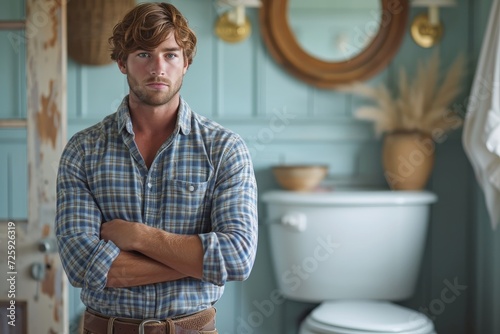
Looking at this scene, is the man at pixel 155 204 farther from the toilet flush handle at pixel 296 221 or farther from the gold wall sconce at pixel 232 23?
the gold wall sconce at pixel 232 23

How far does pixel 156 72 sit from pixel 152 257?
13.8 inches

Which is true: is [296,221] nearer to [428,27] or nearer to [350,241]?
[350,241]

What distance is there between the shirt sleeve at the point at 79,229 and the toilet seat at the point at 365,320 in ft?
3.26

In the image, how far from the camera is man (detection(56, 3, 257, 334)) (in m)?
1.33

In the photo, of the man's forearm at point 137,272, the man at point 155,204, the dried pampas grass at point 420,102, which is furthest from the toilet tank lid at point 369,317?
the man's forearm at point 137,272

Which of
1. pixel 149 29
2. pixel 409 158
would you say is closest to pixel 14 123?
pixel 149 29

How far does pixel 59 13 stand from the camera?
7.35 feet

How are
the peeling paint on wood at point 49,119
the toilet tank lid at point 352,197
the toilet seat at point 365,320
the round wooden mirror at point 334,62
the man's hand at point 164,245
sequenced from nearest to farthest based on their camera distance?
the man's hand at point 164,245 < the toilet seat at point 365,320 < the peeling paint on wood at point 49,119 < the toilet tank lid at point 352,197 < the round wooden mirror at point 334,62

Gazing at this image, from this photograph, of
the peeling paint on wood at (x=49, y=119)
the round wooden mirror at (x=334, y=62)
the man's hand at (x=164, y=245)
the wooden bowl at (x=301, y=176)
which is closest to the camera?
the man's hand at (x=164, y=245)

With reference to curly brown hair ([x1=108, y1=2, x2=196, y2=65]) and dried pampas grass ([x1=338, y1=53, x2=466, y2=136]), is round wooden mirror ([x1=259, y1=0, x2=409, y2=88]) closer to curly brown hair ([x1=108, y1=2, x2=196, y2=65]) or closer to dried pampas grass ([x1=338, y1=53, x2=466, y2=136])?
dried pampas grass ([x1=338, y1=53, x2=466, y2=136])

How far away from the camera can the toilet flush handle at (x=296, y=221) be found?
97.0 inches

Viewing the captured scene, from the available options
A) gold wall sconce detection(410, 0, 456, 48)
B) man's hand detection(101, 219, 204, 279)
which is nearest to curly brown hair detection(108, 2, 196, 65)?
man's hand detection(101, 219, 204, 279)

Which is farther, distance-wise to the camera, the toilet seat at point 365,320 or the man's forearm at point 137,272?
the toilet seat at point 365,320

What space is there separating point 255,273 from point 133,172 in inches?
56.0
